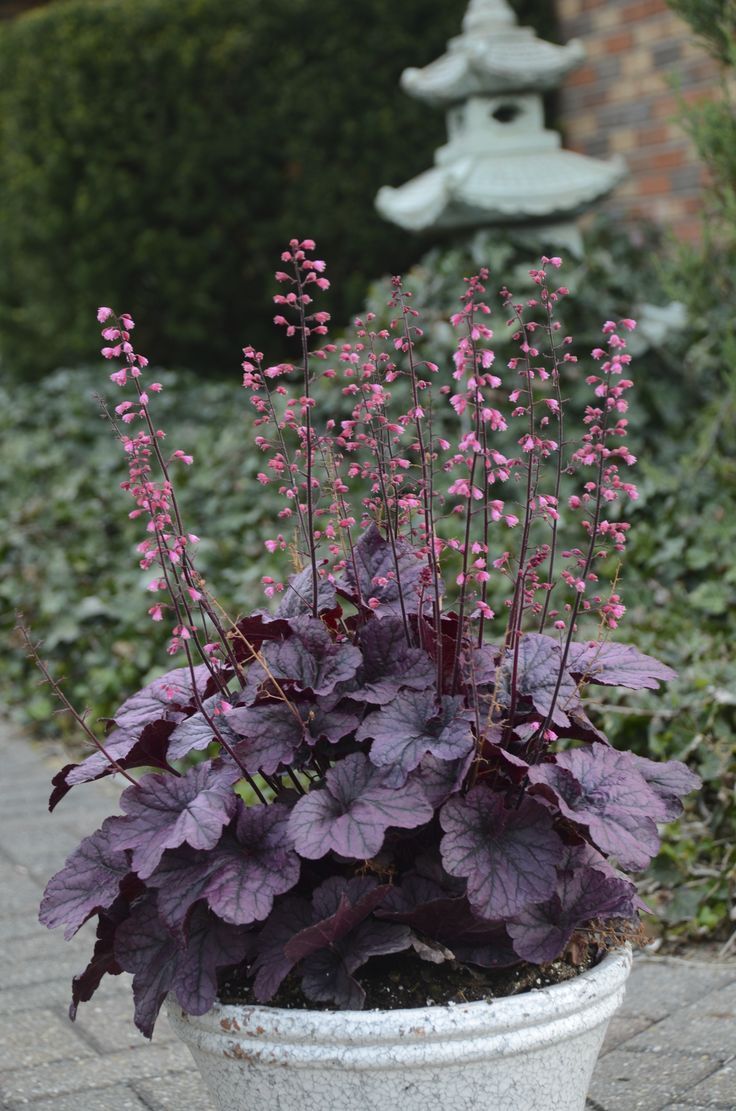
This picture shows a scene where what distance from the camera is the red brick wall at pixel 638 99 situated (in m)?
6.22

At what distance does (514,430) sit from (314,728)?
324 centimetres

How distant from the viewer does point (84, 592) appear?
16.9ft

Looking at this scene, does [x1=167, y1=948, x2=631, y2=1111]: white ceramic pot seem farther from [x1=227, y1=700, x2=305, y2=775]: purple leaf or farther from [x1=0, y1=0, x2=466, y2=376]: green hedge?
[x1=0, y1=0, x2=466, y2=376]: green hedge

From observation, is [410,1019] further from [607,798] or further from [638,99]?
[638,99]

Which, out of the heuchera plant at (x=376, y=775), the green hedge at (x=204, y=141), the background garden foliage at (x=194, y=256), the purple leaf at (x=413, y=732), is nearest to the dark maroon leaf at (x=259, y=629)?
the heuchera plant at (x=376, y=775)

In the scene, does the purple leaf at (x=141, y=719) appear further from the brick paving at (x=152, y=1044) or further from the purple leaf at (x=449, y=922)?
the brick paving at (x=152, y=1044)

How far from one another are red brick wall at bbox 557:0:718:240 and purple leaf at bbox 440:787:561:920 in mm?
5041

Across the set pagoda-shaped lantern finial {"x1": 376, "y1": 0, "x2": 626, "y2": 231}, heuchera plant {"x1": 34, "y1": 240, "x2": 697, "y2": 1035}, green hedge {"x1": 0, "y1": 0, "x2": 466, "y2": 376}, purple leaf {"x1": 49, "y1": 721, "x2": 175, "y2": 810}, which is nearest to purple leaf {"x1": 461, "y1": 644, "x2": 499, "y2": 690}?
heuchera plant {"x1": 34, "y1": 240, "x2": 697, "y2": 1035}

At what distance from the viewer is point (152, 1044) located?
8.14 ft

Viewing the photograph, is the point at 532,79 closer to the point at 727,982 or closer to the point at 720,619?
the point at 720,619

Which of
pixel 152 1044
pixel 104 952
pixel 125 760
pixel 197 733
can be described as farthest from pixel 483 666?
pixel 152 1044

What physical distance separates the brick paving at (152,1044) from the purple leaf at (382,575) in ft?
2.98

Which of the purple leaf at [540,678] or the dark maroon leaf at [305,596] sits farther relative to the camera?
the dark maroon leaf at [305,596]

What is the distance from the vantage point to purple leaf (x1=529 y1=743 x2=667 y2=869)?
1.59 metres
